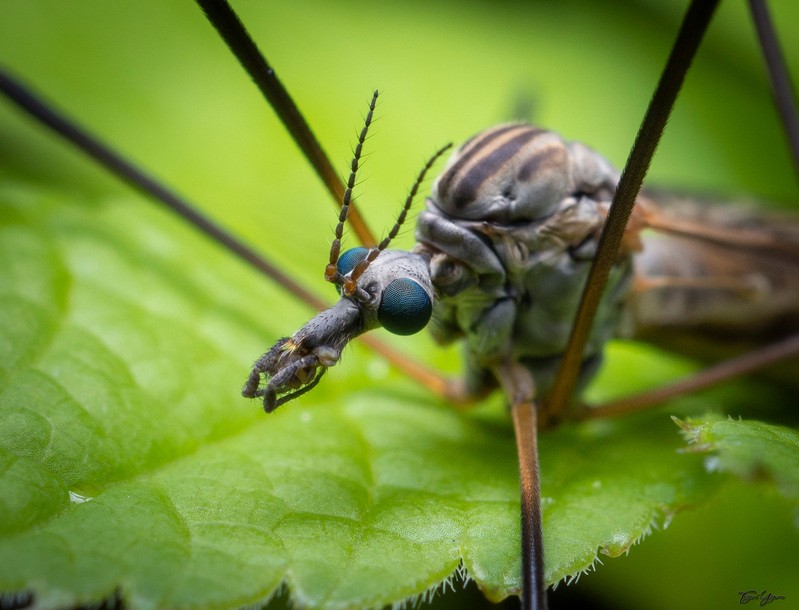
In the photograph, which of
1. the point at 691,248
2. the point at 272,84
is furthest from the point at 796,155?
the point at 272,84

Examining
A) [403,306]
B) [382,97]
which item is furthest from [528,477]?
[382,97]

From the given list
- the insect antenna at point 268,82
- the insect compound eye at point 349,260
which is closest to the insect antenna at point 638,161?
the insect compound eye at point 349,260

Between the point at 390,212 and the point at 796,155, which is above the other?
the point at 390,212

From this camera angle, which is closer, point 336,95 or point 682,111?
point 336,95

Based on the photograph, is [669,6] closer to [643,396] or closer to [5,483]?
[643,396]

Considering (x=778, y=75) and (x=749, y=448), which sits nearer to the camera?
(x=749, y=448)

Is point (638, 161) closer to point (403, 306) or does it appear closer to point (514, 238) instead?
point (514, 238)
